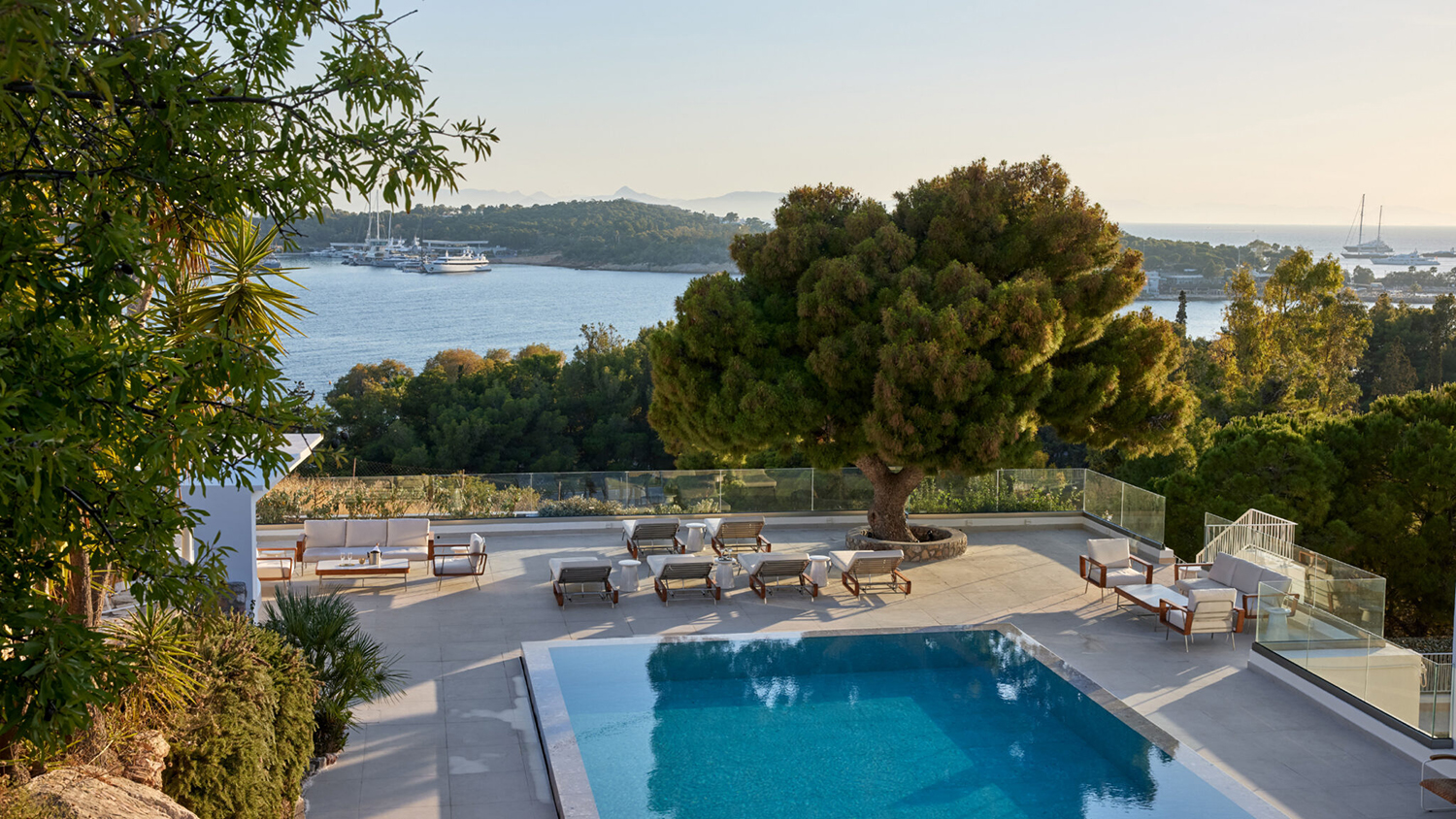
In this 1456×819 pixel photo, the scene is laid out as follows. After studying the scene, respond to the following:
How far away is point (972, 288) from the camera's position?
48.5ft

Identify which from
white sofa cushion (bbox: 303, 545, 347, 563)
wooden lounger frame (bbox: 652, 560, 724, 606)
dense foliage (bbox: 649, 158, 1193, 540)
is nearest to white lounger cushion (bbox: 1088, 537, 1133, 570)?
dense foliage (bbox: 649, 158, 1193, 540)

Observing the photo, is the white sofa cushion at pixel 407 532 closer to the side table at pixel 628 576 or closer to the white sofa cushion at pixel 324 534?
the white sofa cushion at pixel 324 534

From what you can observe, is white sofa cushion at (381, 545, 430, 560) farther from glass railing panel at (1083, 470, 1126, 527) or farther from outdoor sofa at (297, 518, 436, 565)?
glass railing panel at (1083, 470, 1126, 527)

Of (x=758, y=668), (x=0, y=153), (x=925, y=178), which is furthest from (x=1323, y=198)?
(x=0, y=153)

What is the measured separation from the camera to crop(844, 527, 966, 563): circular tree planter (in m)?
16.2

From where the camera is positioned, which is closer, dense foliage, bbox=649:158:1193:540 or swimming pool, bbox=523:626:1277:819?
swimming pool, bbox=523:626:1277:819

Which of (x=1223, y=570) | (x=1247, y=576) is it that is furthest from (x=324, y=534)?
(x=1247, y=576)

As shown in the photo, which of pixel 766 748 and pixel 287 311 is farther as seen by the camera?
pixel 766 748

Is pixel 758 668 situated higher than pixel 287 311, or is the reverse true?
pixel 287 311

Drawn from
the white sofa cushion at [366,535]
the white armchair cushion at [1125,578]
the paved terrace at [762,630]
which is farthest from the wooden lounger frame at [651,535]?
the white armchair cushion at [1125,578]

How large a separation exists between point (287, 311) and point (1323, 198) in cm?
12297

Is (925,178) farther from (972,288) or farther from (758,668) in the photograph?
(758,668)

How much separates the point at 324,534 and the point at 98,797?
Answer: 9.60 meters

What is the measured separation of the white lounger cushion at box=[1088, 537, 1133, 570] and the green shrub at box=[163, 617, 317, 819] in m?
10.5
